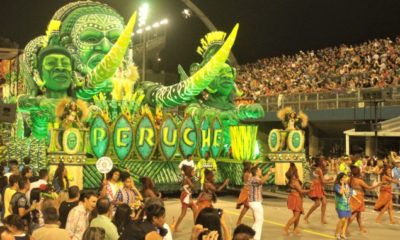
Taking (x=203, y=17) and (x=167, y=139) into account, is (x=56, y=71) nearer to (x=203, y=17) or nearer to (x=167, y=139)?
(x=167, y=139)

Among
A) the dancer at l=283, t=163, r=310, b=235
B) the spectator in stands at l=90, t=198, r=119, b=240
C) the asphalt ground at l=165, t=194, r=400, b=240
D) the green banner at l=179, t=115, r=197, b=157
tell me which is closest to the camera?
the spectator in stands at l=90, t=198, r=119, b=240

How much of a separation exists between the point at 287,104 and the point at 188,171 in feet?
65.5

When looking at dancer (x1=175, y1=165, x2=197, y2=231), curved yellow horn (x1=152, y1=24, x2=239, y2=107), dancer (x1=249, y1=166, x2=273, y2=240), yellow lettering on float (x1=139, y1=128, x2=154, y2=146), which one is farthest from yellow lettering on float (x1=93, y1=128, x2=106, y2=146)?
dancer (x1=249, y1=166, x2=273, y2=240)

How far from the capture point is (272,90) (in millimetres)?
35438

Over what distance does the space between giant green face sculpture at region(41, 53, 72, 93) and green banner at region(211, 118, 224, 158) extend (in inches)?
202

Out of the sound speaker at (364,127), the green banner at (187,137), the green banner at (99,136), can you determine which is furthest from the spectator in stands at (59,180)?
the sound speaker at (364,127)

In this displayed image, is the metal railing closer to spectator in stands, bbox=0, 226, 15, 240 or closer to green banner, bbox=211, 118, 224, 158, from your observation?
green banner, bbox=211, 118, 224, 158

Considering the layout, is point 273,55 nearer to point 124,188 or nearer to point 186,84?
point 186,84

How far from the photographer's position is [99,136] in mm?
18266

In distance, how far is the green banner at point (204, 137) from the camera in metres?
20.0

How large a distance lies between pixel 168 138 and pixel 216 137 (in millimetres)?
1900

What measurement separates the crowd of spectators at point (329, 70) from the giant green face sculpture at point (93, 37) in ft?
37.0

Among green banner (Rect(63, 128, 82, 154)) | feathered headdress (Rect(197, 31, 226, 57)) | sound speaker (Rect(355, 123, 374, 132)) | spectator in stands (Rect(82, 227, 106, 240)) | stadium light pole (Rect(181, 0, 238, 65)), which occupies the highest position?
stadium light pole (Rect(181, 0, 238, 65))

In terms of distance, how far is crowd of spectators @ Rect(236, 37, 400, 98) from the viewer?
1121 inches
